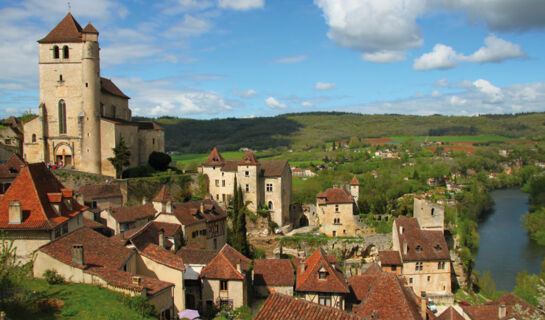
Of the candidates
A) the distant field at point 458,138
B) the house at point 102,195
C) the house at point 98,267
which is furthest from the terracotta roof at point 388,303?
the distant field at point 458,138

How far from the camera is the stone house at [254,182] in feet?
167

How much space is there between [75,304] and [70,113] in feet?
113

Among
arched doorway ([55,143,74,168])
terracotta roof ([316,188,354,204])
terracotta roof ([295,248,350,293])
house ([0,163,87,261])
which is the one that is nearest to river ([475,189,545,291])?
terracotta roof ([316,188,354,204])

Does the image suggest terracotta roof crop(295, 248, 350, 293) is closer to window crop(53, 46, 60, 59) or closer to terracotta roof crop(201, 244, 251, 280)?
terracotta roof crop(201, 244, 251, 280)

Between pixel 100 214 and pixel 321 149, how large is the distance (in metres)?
124

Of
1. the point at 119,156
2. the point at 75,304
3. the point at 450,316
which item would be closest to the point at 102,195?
the point at 119,156

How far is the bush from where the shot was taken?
20.4m

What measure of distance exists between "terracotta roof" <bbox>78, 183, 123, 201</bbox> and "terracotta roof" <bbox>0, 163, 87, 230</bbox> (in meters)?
16.3

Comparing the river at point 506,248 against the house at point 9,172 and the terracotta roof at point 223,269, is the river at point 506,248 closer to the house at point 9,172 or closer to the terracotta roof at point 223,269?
the terracotta roof at point 223,269

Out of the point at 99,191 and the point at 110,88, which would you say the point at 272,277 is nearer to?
the point at 99,191

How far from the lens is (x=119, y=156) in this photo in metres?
47.6

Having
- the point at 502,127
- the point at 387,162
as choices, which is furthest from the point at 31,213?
the point at 502,127

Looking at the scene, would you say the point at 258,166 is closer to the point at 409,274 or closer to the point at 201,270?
the point at 409,274

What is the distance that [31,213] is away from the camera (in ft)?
75.3
